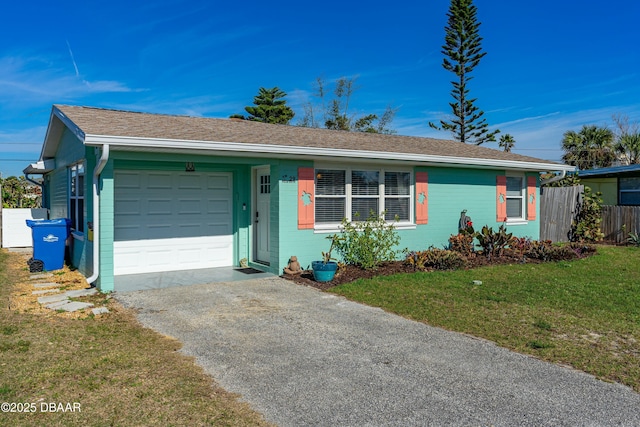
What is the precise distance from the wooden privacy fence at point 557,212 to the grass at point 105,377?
13.4 metres

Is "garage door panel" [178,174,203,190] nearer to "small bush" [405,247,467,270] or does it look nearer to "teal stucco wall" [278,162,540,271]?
"teal stucco wall" [278,162,540,271]

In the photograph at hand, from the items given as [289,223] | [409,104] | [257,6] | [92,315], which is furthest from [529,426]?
[409,104]

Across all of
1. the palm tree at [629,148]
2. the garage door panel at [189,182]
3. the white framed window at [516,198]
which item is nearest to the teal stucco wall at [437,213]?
the white framed window at [516,198]

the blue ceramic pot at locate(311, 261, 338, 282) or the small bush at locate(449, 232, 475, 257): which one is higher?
the small bush at locate(449, 232, 475, 257)

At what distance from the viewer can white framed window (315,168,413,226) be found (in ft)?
31.1

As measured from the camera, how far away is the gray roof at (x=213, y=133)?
7566mm

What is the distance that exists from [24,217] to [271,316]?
1289cm

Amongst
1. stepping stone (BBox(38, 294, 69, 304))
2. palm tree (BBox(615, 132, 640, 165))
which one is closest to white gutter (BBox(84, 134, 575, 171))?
stepping stone (BBox(38, 294, 69, 304))

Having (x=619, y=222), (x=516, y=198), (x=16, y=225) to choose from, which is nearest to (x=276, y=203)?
(x=516, y=198)

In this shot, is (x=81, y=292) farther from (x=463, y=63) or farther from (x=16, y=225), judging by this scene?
(x=463, y=63)

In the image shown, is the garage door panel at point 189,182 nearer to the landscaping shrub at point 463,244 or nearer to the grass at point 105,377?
the grass at point 105,377

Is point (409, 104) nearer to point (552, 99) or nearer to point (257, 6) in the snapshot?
point (552, 99)

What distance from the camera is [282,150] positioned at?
8.48m

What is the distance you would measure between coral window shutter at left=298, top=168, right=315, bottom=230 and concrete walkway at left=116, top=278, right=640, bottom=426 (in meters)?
2.84
